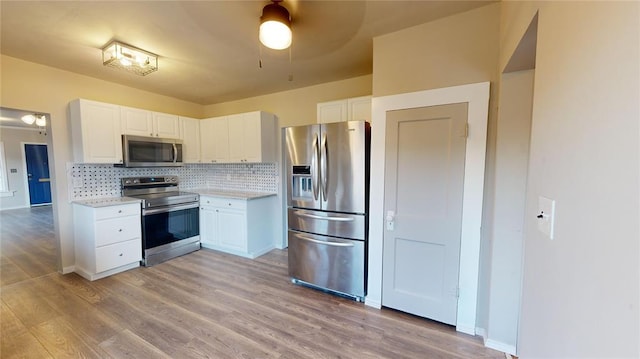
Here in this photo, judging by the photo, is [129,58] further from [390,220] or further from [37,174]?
[37,174]

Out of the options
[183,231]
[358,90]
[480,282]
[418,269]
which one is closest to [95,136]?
[183,231]

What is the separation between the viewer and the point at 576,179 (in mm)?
673

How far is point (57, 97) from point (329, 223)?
362 cm

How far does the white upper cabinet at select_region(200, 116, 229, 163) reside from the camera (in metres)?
3.95

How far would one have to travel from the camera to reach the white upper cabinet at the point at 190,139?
398cm

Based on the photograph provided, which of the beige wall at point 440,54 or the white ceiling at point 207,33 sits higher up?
the white ceiling at point 207,33

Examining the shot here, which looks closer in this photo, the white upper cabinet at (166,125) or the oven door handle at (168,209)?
the oven door handle at (168,209)

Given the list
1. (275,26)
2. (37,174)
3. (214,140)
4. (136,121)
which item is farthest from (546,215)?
(37,174)

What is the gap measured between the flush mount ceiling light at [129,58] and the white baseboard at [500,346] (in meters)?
4.03

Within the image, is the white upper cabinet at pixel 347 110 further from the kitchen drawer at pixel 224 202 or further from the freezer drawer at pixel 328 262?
the kitchen drawer at pixel 224 202

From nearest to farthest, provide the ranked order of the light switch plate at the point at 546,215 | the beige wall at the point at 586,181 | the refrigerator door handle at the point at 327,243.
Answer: the beige wall at the point at 586,181, the light switch plate at the point at 546,215, the refrigerator door handle at the point at 327,243

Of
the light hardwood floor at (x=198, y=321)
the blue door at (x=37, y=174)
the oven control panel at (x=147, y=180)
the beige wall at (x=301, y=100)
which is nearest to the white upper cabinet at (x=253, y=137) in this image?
the beige wall at (x=301, y=100)

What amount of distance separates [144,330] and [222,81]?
2.97 meters

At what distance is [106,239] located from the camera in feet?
9.60
